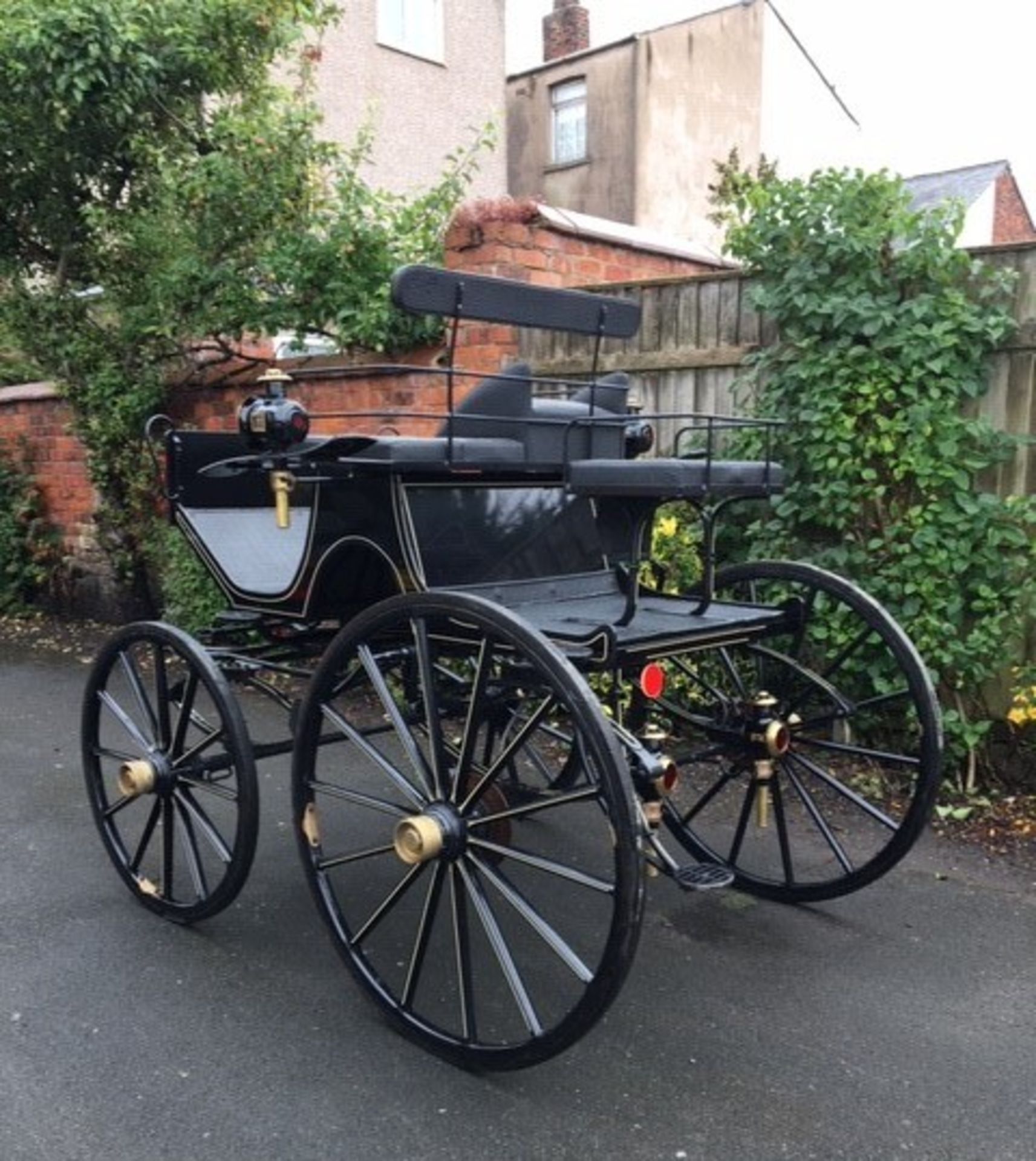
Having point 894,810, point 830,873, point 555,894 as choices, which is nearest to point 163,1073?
point 555,894

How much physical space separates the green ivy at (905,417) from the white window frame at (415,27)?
10.8 m

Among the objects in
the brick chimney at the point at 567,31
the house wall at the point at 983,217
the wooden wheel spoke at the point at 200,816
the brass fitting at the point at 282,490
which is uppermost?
the brick chimney at the point at 567,31

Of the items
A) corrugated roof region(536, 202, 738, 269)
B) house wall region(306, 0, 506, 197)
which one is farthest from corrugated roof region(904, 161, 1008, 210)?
corrugated roof region(536, 202, 738, 269)

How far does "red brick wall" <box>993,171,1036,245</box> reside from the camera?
19.3 metres

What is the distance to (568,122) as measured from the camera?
16547 mm

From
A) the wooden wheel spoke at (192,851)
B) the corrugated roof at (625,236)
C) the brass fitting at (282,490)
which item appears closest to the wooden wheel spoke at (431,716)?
the brass fitting at (282,490)

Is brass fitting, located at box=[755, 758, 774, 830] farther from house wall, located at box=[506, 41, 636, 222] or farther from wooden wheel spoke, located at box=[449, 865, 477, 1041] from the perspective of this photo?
house wall, located at box=[506, 41, 636, 222]

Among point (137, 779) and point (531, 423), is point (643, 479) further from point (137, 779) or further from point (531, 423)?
point (137, 779)

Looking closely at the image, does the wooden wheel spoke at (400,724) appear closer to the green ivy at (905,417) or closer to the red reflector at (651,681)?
the red reflector at (651,681)

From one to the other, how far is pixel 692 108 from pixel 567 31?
333cm

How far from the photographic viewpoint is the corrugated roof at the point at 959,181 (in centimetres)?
1734

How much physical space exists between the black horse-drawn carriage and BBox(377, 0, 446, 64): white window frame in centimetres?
1144

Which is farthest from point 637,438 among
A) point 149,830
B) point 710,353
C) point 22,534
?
point 22,534

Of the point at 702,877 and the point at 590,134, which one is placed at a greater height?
the point at 590,134
